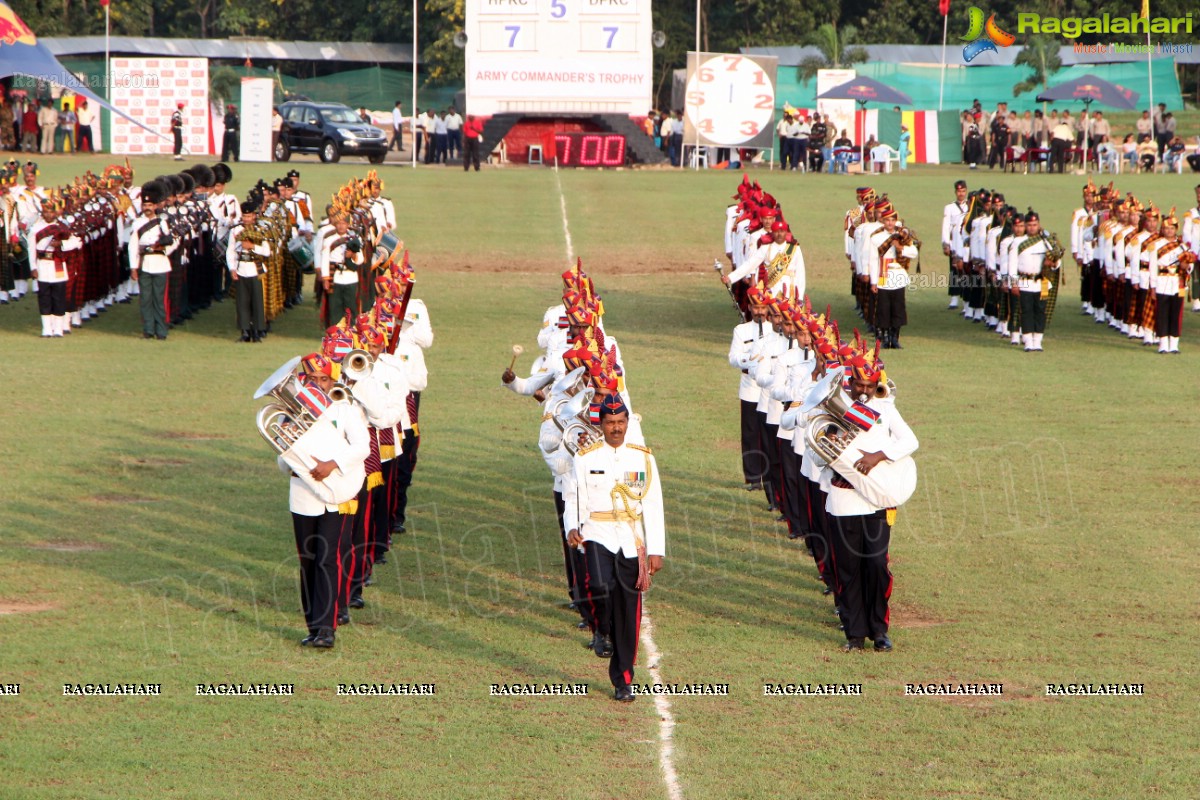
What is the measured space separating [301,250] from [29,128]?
2592cm

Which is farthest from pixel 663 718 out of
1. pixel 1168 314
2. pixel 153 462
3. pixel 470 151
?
pixel 470 151

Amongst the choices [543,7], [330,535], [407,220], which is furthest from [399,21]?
[330,535]

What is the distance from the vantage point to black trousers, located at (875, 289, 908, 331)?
19.5 m

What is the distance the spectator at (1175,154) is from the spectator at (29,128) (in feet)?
104

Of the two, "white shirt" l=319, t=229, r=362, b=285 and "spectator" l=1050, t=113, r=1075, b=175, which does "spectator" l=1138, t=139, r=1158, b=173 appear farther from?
"white shirt" l=319, t=229, r=362, b=285

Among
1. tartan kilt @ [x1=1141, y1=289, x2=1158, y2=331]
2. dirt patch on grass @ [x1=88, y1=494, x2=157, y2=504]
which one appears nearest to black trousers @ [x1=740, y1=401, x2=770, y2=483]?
dirt patch on grass @ [x1=88, y1=494, x2=157, y2=504]

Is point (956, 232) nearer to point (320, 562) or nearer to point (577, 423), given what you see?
point (577, 423)

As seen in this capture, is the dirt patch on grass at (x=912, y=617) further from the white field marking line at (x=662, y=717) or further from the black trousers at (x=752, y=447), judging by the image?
the black trousers at (x=752, y=447)

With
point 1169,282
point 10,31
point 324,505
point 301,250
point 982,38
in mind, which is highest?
point 982,38

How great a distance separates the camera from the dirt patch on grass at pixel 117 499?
1242cm

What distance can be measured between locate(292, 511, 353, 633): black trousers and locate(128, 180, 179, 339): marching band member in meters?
11.3

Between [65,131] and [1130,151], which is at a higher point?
[65,131]

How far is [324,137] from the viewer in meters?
42.8

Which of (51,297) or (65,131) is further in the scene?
(65,131)
